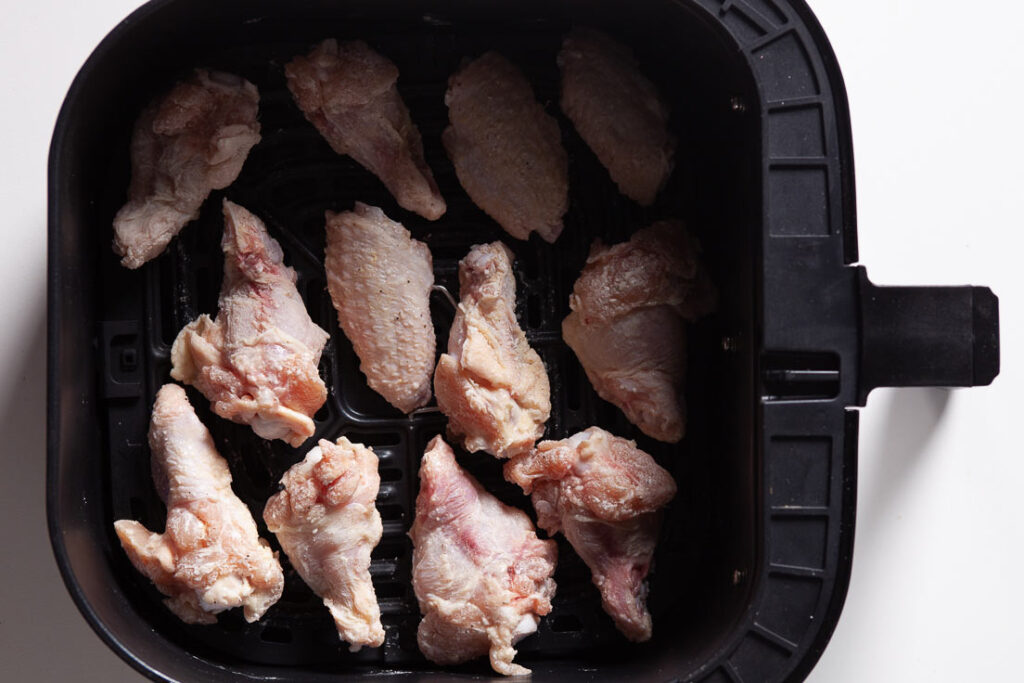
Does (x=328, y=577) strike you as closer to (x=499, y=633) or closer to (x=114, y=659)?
(x=499, y=633)

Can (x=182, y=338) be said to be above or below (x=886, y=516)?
above

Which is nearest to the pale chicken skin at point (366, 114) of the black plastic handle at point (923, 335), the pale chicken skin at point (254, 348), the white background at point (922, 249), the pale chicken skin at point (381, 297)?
the pale chicken skin at point (381, 297)

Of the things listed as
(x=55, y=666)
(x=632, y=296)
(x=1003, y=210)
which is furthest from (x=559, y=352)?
(x=55, y=666)

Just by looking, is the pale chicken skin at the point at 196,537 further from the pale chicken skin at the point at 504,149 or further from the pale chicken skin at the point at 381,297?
the pale chicken skin at the point at 504,149

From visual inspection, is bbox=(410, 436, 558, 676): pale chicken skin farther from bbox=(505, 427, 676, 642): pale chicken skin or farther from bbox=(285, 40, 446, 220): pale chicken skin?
bbox=(285, 40, 446, 220): pale chicken skin

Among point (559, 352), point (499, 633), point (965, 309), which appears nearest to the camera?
point (965, 309)

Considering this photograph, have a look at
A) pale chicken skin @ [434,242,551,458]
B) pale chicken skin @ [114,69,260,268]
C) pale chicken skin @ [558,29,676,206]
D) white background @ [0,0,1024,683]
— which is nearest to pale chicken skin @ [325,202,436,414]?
pale chicken skin @ [434,242,551,458]

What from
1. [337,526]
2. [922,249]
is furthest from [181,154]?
[922,249]
